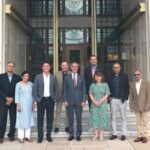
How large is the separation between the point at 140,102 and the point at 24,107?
2.99 m

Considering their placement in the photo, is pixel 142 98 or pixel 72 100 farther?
pixel 72 100

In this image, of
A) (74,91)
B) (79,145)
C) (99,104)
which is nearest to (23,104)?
(74,91)

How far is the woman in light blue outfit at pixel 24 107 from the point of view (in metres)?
9.66

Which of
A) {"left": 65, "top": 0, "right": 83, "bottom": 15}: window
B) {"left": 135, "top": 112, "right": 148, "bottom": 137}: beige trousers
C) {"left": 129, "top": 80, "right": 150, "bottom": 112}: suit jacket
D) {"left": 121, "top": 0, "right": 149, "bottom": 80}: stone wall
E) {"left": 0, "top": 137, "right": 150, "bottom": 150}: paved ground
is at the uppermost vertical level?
{"left": 65, "top": 0, "right": 83, "bottom": 15}: window

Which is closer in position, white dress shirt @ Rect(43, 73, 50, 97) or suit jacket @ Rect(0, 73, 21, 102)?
white dress shirt @ Rect(43, 73, 50, 97)

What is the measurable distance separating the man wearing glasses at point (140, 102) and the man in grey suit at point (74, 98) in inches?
51.5

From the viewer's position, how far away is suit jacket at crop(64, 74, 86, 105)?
32.2 feet

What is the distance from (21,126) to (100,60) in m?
8.69

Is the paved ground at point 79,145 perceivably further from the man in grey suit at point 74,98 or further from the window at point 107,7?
the window at point 107,7

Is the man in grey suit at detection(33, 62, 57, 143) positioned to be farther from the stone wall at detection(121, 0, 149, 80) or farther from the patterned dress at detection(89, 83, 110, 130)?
the stone wall at detection(121, 0, 149, 80)

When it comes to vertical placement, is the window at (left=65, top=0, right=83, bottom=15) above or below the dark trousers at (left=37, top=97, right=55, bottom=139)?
above

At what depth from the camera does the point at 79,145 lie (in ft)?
30.6

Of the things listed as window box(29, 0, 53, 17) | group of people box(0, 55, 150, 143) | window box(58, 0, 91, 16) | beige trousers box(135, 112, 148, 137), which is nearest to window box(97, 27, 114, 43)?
window box(58, 0, 91, 16)

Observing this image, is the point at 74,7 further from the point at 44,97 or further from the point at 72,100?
the point at 44,97
